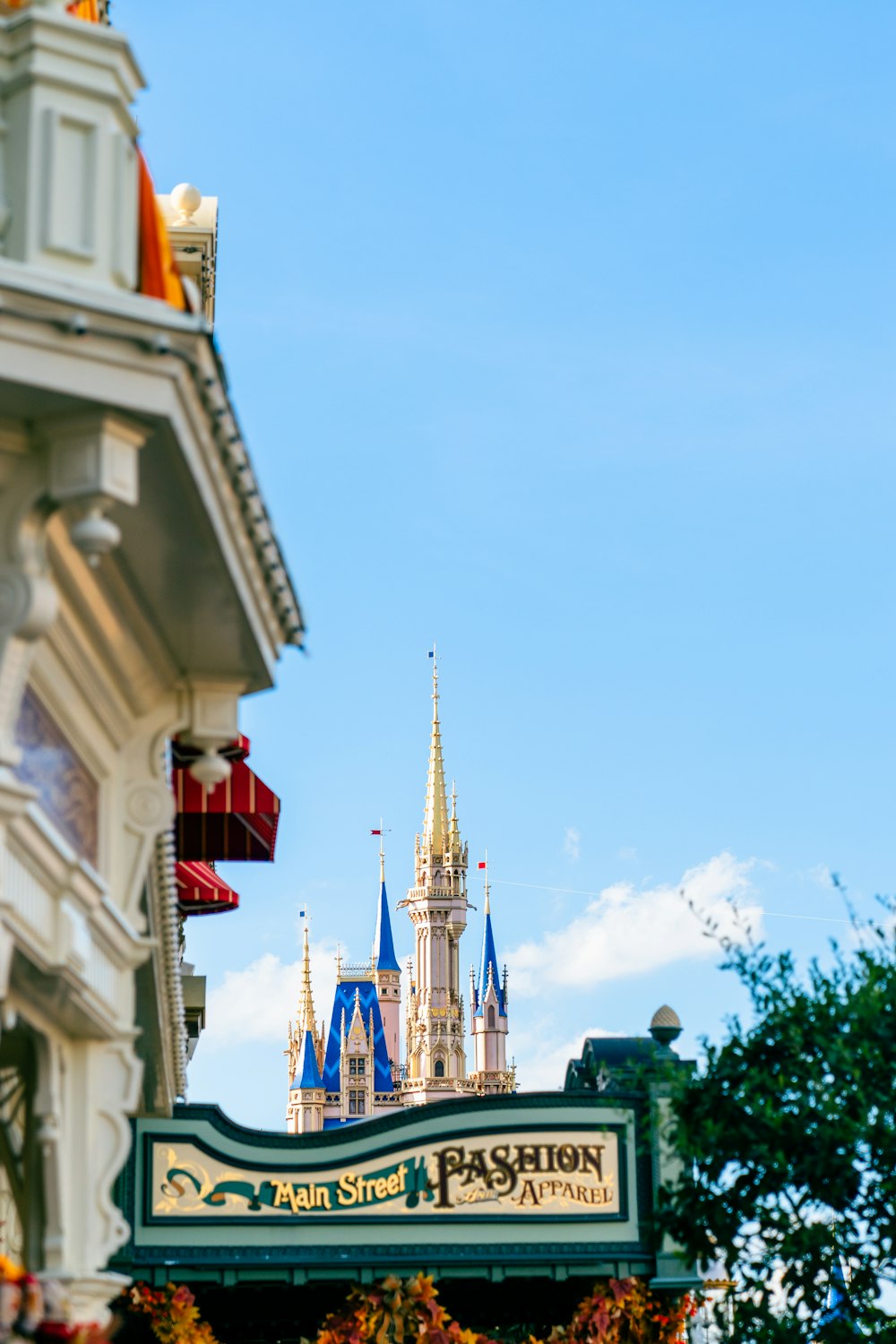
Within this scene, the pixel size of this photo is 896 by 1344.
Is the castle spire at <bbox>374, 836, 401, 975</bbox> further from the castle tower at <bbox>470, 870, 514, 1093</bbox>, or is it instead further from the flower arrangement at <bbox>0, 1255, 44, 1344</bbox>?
the flower arrangement at <bbox>0, 1255, 44, 1344</bbox>

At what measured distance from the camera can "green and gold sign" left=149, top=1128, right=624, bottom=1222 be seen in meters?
16.0

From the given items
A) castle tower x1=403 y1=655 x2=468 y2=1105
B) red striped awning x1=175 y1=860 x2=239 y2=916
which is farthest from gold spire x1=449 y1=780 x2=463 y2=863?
red striped awning x1=175 y1=860 x2=239 y2=916

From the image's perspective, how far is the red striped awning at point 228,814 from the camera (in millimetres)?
16297

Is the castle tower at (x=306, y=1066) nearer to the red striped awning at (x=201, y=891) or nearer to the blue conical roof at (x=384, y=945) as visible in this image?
the blue conical roof at (x=384, y=945)

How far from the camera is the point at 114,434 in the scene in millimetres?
6691

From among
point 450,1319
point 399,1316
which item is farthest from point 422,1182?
point 450,1319

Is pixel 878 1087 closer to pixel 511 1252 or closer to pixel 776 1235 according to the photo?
pixel 776 1235

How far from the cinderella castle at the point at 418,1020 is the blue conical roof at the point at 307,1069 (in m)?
0.07

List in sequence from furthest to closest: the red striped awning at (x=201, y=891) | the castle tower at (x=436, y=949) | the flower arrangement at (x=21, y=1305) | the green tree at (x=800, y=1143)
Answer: the castle tower at (x=436, y=949) < the red striped awning at (x=201, y=891) < the green tree at (x=800, y=1143) < the flower arrangement at (x=21, y=1305)

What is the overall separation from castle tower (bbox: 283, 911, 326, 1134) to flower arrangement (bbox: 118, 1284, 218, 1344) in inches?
4998

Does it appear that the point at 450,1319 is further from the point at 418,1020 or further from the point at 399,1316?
the point at 418,1020

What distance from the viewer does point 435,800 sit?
15725 centimetres

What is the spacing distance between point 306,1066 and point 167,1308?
430 feet

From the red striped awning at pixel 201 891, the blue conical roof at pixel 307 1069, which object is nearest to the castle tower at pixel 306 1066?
the blue conical roof at pixel 307 1069
